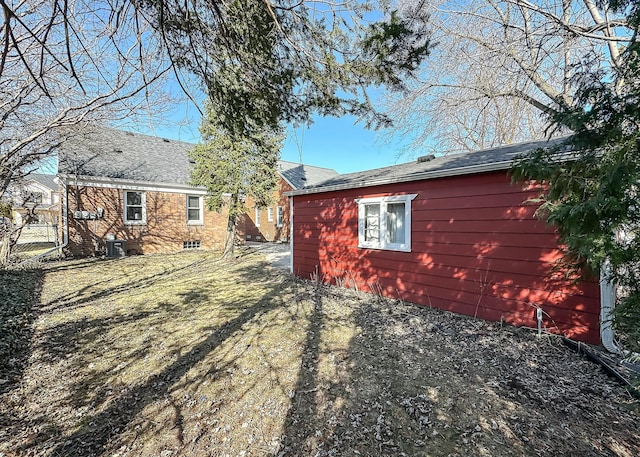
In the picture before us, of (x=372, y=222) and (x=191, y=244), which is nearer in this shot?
(x=372, y=222)

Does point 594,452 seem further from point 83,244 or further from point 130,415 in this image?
point 83,244

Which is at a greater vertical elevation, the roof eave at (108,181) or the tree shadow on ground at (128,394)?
the roof eave at (108,181)

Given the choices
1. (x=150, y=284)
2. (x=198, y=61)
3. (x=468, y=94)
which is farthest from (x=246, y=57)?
(x=468, y=94)

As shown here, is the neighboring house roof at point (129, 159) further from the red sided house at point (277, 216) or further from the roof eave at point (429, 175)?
the roof eave at point (429, 175)

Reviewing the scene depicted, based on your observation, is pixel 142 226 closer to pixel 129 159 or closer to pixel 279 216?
pixel 129 159

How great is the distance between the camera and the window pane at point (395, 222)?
6359 mm

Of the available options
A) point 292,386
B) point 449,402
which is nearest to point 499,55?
point 449,402


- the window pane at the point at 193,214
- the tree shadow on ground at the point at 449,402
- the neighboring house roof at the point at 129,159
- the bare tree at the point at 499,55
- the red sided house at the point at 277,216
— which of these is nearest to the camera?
the tree shadow on ground at the point at 449,402

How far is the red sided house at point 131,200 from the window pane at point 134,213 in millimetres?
35

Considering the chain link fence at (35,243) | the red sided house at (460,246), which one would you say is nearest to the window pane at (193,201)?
the chain link fence at (35,243)

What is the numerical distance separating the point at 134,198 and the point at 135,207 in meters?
0.37

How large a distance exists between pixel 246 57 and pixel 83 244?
11.5 m

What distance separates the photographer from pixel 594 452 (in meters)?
2.14

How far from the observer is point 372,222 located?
22.8 feet
